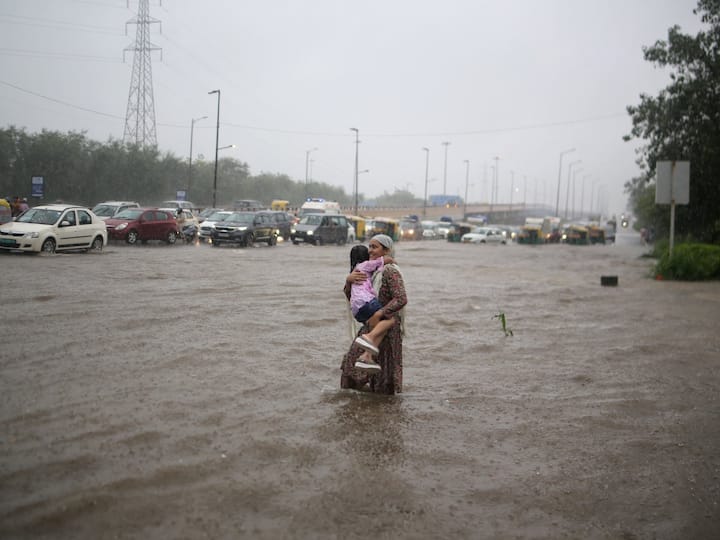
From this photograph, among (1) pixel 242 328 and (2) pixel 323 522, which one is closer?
(2) pixel 323 522

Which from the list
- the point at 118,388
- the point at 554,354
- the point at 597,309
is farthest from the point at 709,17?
the point at 118,388

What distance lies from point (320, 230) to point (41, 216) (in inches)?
727

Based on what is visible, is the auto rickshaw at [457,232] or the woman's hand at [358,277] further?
the auto rickshaw at [457,232]

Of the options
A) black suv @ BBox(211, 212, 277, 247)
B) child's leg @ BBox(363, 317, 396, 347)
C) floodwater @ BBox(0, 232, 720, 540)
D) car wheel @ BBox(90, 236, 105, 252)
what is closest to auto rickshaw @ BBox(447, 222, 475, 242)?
black suv @ BBox(211, 212, 277, 247)

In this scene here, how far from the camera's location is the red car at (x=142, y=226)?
2938cm

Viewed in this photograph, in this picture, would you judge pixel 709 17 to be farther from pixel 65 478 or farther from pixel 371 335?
pixel 65 478

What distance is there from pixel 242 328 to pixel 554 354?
438cm

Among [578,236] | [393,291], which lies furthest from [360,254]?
[578,236]

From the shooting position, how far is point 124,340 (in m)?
9.52

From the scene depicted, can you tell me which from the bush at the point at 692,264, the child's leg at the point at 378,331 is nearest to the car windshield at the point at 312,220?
the bush at the point at 692,264

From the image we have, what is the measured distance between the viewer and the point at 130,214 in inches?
1198

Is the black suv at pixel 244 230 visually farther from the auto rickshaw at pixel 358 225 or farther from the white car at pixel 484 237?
the white car at pixel 484 237

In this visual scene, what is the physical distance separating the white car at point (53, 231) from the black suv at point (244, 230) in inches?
355

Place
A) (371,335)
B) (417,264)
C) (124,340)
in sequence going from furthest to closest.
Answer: (417,264) → (124,340) → (371,335)
